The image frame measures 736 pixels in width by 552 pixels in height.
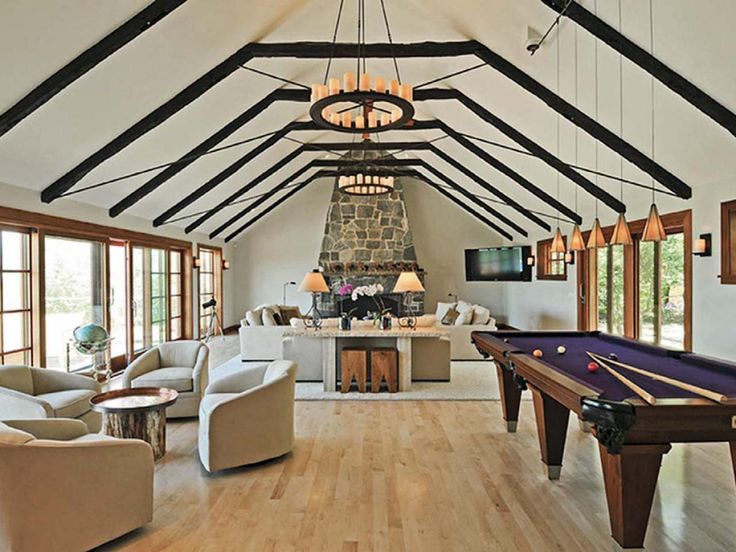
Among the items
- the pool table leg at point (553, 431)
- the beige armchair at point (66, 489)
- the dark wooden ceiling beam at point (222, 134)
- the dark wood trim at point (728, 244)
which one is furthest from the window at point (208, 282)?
the dark wood trim at point (728, 244)

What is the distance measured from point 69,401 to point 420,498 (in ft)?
9.67

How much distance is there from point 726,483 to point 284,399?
10.9 feet

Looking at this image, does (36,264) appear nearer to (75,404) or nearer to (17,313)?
(17,313)

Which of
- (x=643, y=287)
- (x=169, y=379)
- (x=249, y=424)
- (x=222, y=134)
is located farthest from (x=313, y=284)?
(x=643, y=287)

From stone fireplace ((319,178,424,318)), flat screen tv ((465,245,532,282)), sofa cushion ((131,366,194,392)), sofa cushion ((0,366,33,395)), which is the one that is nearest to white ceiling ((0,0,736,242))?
sofa cushion ((0,366,33,395))

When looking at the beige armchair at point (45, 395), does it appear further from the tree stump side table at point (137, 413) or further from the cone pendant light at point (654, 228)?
the cone pendant light at point (654, 228)

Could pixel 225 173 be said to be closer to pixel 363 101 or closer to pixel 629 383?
pixel 363 101

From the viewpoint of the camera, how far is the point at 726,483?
3.44 metres

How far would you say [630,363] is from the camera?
3.42 m

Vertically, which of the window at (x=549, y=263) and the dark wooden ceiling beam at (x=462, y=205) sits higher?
the dark wooden ceiling beam at (x=462, y=205)

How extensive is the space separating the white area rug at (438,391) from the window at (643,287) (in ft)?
7.42

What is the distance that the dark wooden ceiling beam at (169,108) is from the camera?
5211 millimetres

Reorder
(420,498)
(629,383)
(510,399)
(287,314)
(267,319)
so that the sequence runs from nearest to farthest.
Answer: (629,383), (420,498), (510,399), (267,319), (287,314)

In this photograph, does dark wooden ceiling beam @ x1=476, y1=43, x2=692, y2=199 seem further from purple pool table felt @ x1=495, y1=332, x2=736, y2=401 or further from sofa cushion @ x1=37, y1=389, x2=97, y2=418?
sofa cushion @ x1=37, y1=389, x2=97, y2=418
